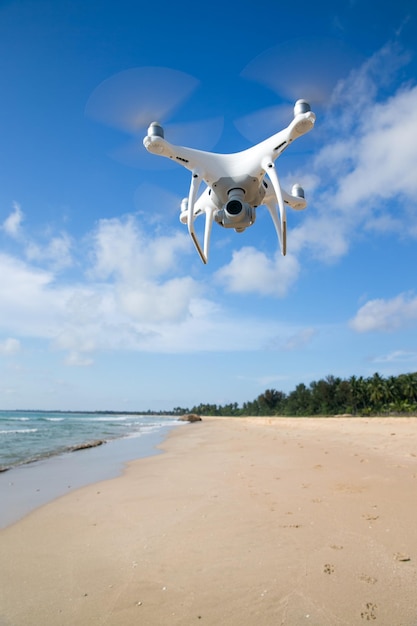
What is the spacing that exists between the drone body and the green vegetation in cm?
6445

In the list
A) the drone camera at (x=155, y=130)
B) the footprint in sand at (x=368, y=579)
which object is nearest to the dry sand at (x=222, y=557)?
the footprint in sand at (x=368, y=579)

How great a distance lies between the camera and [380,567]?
391 cm

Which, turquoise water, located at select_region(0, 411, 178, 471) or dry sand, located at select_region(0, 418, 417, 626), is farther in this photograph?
turquoise water, located at select_region(0, 411, 178, 471)

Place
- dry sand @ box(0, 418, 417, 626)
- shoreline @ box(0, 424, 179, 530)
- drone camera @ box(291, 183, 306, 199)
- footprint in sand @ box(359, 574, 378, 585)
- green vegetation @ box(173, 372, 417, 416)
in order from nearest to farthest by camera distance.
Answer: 1. dry sand @ box(0, 418, 417, 626)
2. footprint in sand @ box(359, 574, 378, 585)
3. drone camera @ box(291, 183, 306, 199)
4. shoreline @ box(0, 424, 179, 530)
5. green vegetation @ box(173, 372, 417, 416)

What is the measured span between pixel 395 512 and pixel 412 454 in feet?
23.8

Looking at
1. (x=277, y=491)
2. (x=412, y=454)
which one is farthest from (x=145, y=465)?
(x=412, y=454)

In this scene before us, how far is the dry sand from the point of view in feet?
10.9

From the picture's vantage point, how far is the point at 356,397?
72750 millimetres

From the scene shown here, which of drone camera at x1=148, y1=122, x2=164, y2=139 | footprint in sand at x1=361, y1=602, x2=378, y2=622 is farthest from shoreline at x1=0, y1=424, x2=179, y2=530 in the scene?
drone camera at x1=148, y1=122, x2=164, y2=139

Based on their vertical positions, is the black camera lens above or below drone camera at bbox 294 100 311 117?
below

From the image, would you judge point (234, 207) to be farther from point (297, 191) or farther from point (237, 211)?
point (297, 191)

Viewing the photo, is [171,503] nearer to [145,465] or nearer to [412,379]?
[145,465]

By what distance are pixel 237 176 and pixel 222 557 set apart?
14.3ft

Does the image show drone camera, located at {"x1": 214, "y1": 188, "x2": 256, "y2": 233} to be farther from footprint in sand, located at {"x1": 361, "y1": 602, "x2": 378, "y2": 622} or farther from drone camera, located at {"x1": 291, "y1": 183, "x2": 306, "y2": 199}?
footprint in sand, located at {"x1": 361, "y1": 602, "x2": 378, "y2": 622}
